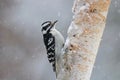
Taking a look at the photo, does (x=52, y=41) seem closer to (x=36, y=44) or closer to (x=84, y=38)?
(x=84, y=38)

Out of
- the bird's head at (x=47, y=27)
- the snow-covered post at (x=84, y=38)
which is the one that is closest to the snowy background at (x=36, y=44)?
the bird's head at (x=47, y=27)

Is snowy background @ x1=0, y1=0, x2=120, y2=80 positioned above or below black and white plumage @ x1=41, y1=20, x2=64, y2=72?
below

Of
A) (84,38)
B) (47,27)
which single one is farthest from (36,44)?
(84,38)

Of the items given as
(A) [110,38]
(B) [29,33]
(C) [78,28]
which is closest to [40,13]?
(B) [29,33]

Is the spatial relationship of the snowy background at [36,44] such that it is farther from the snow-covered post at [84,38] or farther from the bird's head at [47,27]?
the snow-covered post at [84,38]

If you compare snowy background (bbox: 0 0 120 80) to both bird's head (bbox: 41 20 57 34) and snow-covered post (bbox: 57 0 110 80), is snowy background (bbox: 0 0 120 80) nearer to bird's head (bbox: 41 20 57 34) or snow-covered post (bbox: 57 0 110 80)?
bird's head (bbox: 41 20 57 34)

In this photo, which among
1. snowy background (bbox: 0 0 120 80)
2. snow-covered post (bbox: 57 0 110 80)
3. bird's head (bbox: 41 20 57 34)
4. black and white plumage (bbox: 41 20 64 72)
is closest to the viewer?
snow-covered post (bbox: 57 0 110 80)

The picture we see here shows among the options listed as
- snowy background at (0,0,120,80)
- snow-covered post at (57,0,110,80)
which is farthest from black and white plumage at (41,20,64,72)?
snowy background at (0,0,120,80)
